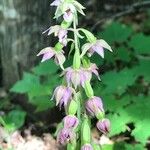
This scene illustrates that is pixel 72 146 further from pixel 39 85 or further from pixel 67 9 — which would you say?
pixel 39 85

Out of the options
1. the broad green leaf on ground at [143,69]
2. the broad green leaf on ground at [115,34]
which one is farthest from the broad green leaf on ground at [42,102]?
the broad green leaf on ground at [115,34]

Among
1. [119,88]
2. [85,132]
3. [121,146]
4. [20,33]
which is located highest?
[20,33]

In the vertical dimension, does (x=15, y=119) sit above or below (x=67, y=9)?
below

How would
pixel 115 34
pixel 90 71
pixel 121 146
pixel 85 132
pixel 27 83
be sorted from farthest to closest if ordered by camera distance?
pixel 115 34, pixel 27 83, pixel 121 146, pixel 85 132, pixel 90 71

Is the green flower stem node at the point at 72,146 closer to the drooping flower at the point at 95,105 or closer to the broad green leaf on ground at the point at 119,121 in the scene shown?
the drooping flower at the point at 95,105

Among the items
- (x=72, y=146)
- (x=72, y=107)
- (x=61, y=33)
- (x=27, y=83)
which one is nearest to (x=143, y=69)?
(x=27, y=83)

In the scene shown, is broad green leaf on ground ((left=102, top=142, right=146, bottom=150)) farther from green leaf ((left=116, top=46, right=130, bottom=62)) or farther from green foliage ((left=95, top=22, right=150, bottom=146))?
green leaf ((left=116, top=46, right=130, bottom=62))
